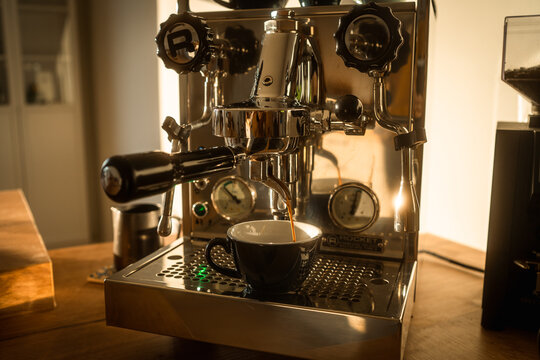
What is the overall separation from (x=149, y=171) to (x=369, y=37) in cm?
29

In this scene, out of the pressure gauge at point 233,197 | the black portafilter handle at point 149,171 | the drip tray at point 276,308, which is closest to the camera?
the black portafilter handle at point 149,171

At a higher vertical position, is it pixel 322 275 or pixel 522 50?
pixel 522 50

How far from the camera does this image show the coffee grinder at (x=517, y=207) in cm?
57

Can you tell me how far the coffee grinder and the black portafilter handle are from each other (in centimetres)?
36

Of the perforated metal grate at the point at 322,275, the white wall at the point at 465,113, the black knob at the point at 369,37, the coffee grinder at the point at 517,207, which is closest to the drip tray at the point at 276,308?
the perforated metal grate at the point at 322,275

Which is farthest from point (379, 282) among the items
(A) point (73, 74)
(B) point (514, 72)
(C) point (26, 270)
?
(A) point (73, 74)

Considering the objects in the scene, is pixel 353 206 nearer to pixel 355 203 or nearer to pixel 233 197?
pixel 355 203

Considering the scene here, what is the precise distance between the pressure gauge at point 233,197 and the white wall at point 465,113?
0.41m

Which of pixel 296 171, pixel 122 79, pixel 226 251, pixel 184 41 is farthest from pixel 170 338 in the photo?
pixel 122 79

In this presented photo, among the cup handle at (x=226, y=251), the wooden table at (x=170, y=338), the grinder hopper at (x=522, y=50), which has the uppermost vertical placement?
the grinder hopper at (x=522, y=50)

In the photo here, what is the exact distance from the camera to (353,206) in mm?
664

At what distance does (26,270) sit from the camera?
652 mm

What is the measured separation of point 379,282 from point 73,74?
2.75 meters

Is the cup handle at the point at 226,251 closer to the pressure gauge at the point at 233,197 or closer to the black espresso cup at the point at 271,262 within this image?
the black espresso cup at the point at 271,262
